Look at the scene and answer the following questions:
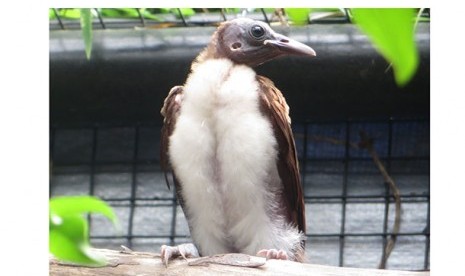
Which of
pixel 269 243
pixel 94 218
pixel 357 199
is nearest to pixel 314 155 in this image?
pixel 357 199

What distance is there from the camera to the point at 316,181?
1.37 metres

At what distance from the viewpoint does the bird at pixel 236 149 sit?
1.09 m

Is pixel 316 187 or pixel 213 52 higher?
pixel 213 52

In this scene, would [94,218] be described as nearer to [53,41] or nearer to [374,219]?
[53,41]

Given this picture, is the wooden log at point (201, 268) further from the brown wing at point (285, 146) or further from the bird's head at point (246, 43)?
the bird's head at point (246, 43)

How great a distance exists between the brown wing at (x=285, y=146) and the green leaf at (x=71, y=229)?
0.77m

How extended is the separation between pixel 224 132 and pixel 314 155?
308 millimetres

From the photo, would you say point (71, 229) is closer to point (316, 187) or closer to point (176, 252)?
point (176, 252)

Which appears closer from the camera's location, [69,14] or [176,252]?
[176,252]

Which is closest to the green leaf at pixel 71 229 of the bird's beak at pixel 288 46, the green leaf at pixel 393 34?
the green leaf at pixel 393 34

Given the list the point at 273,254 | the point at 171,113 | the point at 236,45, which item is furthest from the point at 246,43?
the point at 273,254

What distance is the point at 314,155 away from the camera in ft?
4.43

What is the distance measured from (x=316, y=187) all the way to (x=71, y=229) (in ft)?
3.46
